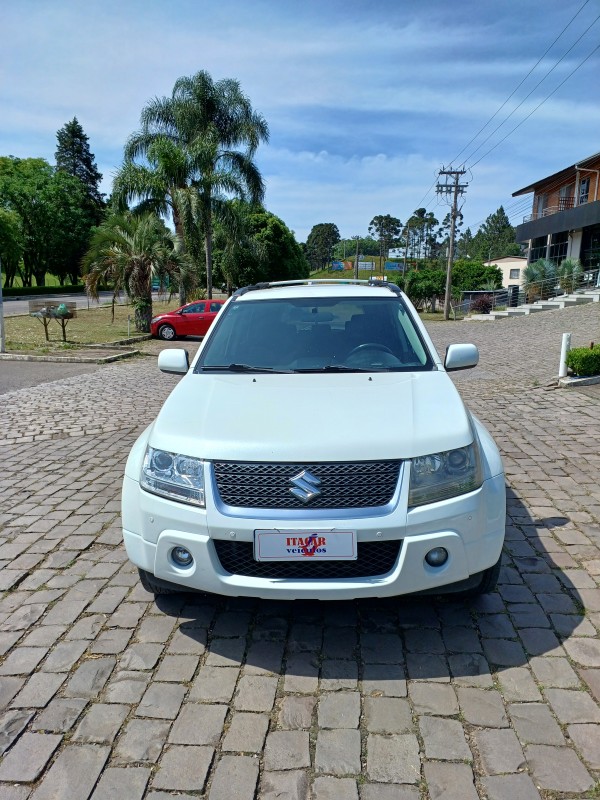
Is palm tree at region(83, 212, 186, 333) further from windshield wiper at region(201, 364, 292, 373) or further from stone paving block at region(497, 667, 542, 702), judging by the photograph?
stone paving block at region(497, 667, 542, 702)

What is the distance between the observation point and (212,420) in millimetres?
3041

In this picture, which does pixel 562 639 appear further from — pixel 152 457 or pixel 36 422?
pixel 36 422

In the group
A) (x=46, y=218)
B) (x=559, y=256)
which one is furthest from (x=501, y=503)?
(x=46, y=218)

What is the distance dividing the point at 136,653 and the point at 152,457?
0.95m

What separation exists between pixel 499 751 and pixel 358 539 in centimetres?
95

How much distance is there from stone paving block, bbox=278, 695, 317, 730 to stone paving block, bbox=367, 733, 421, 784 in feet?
0.90

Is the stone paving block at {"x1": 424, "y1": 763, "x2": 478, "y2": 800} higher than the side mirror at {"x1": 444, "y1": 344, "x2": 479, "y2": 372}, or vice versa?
the side mirror at {"x1": 444, "y1": 344, "x2": 479, "y2": 372}

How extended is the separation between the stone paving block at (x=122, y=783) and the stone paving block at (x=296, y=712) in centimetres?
56

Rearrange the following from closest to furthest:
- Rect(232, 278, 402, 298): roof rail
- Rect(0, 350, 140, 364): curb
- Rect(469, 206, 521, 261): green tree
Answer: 1. Rect(232, 278, 402, 298): roof rail
2. Rect(0, 350, 140, 364): curb
3. Rect(469, 206, 521, 261): green tree

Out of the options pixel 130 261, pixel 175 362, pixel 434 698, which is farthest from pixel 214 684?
pixel 130 261

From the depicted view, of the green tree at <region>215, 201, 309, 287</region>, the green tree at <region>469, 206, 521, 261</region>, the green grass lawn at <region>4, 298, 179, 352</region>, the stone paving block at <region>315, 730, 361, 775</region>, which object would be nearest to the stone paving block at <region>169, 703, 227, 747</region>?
the stone paving block at <region>315, 730, 361, 775</region>

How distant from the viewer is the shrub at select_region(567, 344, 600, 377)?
33.2 feet

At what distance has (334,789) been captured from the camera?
7.04 ft

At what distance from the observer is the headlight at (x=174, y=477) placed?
111 inches
